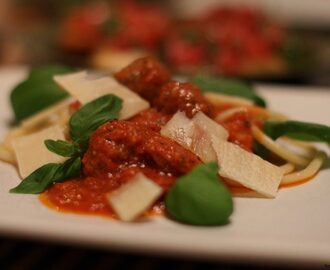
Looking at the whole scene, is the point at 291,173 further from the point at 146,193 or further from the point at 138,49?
the point at 138,49

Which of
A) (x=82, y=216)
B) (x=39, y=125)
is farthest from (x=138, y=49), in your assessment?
(x=82, y=216)

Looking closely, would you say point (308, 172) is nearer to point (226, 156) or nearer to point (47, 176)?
point (226, 156)

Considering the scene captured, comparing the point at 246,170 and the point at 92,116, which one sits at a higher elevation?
the point at 92,116

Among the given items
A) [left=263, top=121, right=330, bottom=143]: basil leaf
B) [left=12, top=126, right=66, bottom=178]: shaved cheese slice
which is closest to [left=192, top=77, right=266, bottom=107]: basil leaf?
[left=263, top=121, right=330, bottom=143]: basil leaf

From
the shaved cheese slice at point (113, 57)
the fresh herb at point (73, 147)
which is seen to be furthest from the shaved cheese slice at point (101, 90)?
the shaved cheese slice at point (113, 57)

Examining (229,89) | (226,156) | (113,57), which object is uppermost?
(226,156)

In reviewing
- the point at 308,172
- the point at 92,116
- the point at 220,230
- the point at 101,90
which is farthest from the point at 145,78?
the point at 220,230

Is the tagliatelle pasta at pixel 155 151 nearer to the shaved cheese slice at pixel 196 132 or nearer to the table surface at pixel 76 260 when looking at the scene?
the shaved cheese slice at pixel 196 132

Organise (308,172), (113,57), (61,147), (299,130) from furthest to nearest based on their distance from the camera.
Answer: (113,57)
(299,130)
(308,172)
(61,147)
